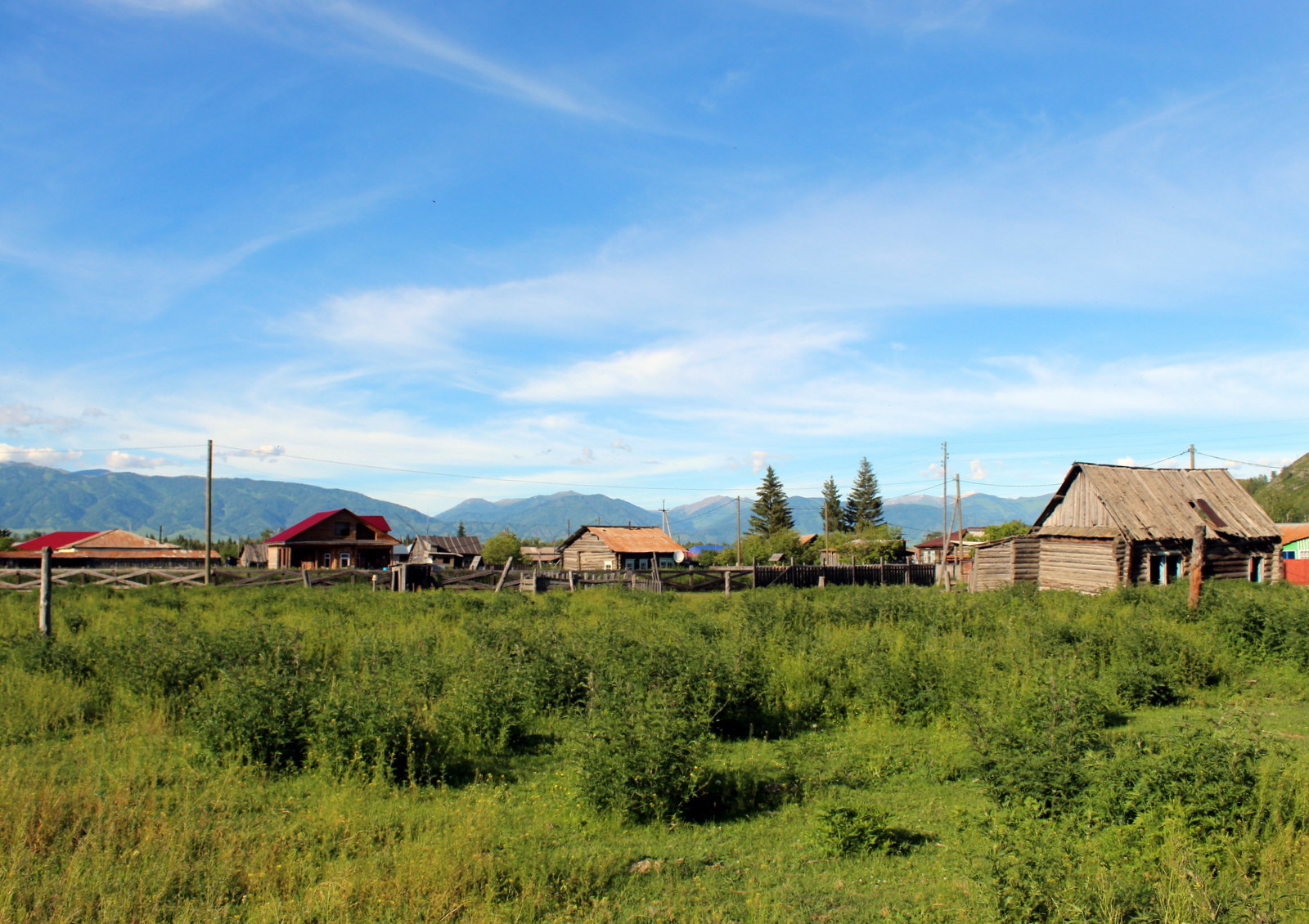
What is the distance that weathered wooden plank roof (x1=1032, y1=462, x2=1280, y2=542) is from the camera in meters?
30.1

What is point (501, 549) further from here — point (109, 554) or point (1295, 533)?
point (1295, 533)

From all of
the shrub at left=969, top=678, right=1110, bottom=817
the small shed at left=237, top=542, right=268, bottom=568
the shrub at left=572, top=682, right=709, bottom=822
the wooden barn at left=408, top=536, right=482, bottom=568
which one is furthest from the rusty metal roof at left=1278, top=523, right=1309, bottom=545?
the small shed at left=237, top=542, right=268, bottom=568

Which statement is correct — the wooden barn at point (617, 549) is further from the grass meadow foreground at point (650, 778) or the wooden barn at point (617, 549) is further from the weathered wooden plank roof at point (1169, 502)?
the grass meadow foreground at point (650, 778)

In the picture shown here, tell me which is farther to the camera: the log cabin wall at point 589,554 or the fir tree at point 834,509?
the fir tree at point 834,509

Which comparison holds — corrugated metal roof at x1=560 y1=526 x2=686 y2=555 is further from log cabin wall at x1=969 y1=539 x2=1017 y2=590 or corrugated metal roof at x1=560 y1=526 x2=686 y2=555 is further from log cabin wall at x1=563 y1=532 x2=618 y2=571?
log cabin wall at x1=969 y1=539 x2=1017 y2=590

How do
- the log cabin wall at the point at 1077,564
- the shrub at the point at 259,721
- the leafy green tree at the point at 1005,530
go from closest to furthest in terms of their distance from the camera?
the shrub at the point at 259,721 → the log cabin wall at the point at 1077,564 → the leafy green tree at the point at 1005,530

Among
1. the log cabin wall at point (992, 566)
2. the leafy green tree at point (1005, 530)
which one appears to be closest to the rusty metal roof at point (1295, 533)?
the leafy green tree at point (1005, 530)

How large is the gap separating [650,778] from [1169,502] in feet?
108

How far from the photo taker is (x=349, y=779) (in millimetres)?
7309

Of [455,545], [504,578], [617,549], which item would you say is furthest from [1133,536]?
[455,545]

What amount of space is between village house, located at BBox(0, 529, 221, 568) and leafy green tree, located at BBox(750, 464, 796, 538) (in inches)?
2714

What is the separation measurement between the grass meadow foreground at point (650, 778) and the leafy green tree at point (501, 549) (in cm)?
7562

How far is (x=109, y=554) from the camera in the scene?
212ft

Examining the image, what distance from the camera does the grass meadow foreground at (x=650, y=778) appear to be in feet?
16.9
